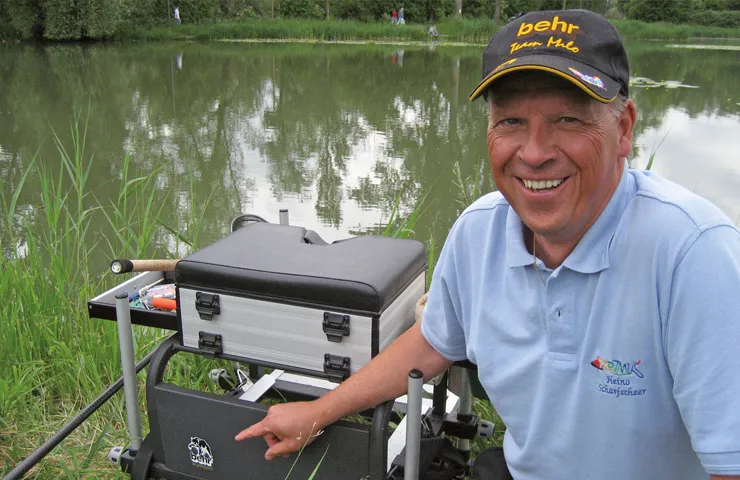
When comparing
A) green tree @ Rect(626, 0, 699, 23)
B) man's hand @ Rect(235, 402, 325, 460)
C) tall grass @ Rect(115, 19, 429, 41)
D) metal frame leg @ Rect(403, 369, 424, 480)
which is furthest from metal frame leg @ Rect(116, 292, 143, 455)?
green tree @ Rect(626, 0, 699, 23)

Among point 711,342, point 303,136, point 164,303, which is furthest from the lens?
point 303,136

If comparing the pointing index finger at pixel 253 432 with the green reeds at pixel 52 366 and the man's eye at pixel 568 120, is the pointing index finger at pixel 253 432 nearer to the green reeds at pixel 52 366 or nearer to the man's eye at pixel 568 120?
the green reeds at pixel 52 366

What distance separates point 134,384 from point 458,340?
861mm

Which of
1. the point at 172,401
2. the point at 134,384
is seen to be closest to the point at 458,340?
the point at 172,401

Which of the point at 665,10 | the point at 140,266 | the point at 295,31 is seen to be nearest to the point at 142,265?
the point at 140,266

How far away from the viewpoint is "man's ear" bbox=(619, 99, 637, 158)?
104 centimetres

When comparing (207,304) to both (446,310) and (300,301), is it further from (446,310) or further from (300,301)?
(446,310)

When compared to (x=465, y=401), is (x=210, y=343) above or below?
above

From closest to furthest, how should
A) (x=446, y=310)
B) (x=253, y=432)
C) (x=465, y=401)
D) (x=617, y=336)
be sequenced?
(x=617, y=336), (x=446, y=310), (x=253, y=432), (x=465, y=401)

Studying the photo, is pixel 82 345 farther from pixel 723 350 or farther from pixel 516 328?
pixel 723 350

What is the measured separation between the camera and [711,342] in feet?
2.91

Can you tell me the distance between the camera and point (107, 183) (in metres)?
5.25

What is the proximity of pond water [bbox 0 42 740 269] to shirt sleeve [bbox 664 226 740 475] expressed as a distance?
1.78 meters

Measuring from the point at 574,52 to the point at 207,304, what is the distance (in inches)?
37.7
